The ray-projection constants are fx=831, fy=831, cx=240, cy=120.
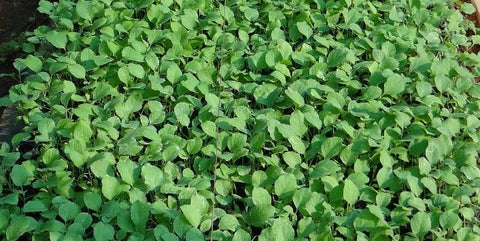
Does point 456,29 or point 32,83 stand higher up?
point 456,29

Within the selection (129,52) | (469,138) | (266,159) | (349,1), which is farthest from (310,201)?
(349,1)

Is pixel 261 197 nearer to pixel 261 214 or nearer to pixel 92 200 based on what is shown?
pixel 261 214

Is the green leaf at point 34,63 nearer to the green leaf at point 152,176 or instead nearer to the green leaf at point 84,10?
the green leaf at point 84,10

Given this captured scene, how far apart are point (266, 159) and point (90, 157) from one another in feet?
2.26

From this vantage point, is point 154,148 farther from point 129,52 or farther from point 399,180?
point 399,180

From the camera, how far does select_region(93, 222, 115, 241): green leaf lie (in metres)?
2.87

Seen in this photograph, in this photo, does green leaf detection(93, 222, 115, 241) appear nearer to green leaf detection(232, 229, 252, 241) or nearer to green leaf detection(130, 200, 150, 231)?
green leaf detection(130, 200, 150, 231)

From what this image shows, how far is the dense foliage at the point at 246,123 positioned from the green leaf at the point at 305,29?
0.01 m

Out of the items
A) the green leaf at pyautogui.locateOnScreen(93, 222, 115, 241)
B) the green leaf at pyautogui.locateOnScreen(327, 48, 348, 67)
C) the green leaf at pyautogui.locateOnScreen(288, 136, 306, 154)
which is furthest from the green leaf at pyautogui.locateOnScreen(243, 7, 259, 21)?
the green leaf at pyautogui.locateOnScreen(93, 222, 115, 241)

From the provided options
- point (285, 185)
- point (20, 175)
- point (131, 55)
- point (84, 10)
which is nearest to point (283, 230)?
point (285, 185)

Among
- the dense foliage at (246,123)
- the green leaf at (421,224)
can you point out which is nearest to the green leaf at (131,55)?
the dense foliage at (246,123)

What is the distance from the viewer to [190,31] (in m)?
4.09

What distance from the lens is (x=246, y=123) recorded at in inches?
137

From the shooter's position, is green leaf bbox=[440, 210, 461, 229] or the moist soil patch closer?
green leaf bbox=[440, 210, 461, 229]
